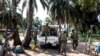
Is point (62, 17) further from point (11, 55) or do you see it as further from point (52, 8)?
point (11, 55)

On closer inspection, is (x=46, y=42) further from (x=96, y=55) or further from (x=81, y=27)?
(x=81, y=27)

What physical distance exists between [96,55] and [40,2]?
9.26 m

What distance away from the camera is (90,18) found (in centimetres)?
5569

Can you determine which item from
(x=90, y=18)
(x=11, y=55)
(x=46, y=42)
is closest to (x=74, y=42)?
(x=46, y=42)

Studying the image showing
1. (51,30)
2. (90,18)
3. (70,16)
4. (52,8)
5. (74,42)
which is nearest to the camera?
(74,42)

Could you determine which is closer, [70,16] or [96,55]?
[96,55]

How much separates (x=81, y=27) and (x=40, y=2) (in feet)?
108

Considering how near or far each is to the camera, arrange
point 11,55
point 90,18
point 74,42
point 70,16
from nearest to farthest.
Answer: point 11,55 < point 74,42 < point 70,16 < point 90,18

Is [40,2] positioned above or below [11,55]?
above

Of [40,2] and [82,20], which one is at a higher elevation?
[40,2]

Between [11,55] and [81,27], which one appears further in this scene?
[81,27]

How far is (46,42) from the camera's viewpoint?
20.9 meters

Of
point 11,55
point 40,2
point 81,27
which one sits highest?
point 40,2

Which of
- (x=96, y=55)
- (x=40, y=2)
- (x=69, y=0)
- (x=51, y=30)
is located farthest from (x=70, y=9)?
(x=96, y=55)
